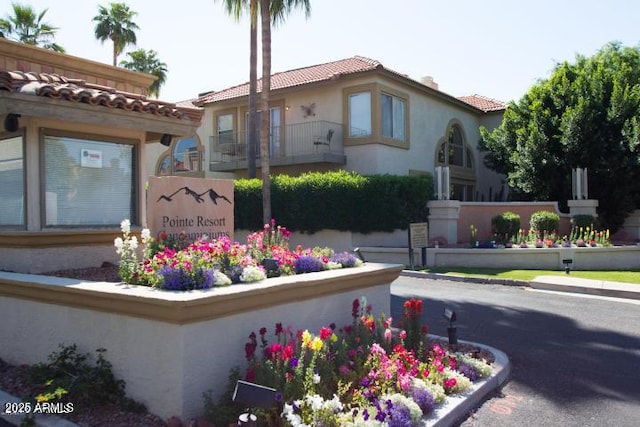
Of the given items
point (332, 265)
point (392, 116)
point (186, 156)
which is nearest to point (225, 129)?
point (186, 156)

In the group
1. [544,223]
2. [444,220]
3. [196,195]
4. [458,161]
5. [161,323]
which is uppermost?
[458,161]

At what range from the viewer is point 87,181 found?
7.63m

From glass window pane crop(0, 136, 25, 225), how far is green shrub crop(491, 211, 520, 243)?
1536 centimetres

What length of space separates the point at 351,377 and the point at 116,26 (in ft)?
108

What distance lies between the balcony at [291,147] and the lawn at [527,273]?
25.5ft

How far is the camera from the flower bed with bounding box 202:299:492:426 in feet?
13.2

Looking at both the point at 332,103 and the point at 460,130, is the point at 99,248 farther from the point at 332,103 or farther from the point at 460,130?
the point at 460,130

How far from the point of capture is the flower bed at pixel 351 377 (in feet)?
13.2

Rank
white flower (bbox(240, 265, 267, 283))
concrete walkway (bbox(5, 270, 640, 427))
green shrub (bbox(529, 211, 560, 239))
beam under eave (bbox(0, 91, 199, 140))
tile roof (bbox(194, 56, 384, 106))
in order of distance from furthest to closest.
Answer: tile roof (bbox(194, 56, 384, 106))
green shrub (bbox(529, 211, 560, 239))
beam under eave (bbox(0, 91, 199, 140))
white flower (bbox(240, 265, 267, 283))
concrete walkway (bbox(5, 270, 640, 427))

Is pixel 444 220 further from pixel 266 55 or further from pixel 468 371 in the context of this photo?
pixel 468 371

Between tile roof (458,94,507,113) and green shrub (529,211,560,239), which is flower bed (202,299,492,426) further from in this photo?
tile roof (458,94,507,113)

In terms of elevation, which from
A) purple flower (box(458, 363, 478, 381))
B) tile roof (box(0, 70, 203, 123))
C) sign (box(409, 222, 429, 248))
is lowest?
purple flower (box(458, 363, 478, 381))

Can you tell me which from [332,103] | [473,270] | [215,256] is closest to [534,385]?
[215,256]

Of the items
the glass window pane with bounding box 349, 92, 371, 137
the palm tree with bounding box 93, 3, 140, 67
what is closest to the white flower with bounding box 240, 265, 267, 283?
the glass window pane with bounding box 349, 92, 371, 137
